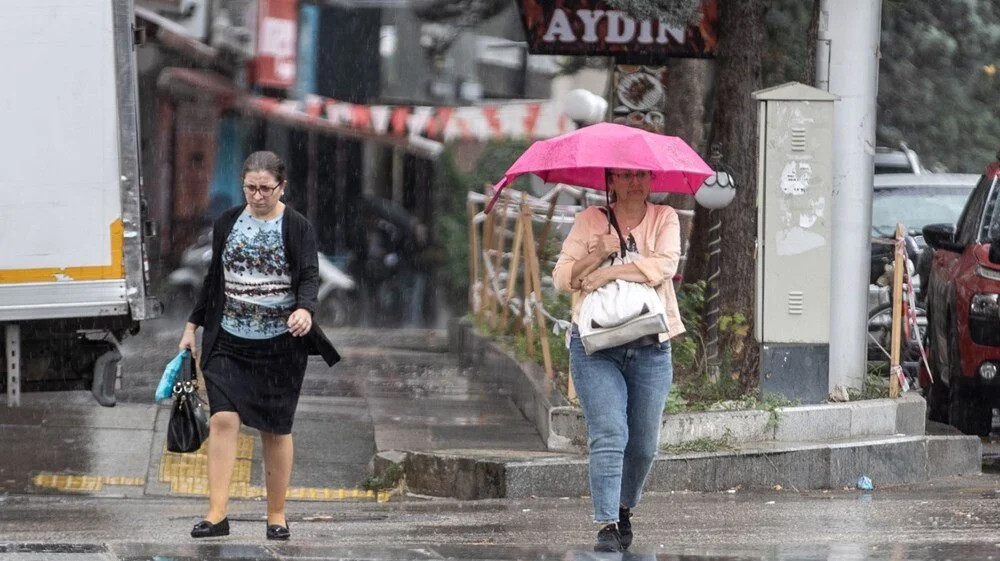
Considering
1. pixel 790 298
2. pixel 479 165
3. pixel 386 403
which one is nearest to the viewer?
pixel 790 298

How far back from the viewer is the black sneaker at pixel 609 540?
21.7 ft

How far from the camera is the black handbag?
23.1ft

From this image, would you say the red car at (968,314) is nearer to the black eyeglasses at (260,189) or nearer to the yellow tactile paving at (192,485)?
the yellow tactile paving at (192,485)

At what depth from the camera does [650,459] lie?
6820 millimetres

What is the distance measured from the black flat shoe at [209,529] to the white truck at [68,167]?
239 cm

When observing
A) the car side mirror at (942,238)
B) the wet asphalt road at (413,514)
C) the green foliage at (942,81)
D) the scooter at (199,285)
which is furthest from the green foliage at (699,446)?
the scooter at (199,285)

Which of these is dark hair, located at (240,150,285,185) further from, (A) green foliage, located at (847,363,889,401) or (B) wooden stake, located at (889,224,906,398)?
(B) wooden stake, located at (889,224,906,398)

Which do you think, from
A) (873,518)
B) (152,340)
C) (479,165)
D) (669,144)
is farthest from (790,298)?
(479,165)

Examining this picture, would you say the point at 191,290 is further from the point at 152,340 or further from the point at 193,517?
the point at 193,517

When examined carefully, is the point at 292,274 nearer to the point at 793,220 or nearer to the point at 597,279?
the point at 597,279

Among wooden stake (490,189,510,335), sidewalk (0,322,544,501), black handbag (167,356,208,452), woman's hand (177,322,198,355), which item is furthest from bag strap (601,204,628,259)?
wooden stake (490,189,510,335)

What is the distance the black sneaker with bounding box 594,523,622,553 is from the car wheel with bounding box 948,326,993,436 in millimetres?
5301

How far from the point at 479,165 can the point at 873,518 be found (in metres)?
13.2

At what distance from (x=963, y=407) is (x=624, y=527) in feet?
17.8
